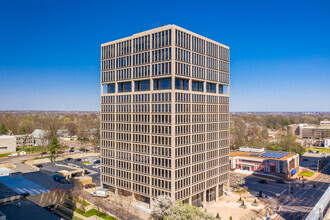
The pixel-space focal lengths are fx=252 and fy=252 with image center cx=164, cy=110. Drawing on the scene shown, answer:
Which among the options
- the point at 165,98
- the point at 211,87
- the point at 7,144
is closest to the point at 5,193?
the point at 165,98

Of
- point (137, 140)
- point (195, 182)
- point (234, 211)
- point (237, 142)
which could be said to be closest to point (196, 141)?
point (195, 182)

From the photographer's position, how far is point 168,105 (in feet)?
210

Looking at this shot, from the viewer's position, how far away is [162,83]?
67.1 m

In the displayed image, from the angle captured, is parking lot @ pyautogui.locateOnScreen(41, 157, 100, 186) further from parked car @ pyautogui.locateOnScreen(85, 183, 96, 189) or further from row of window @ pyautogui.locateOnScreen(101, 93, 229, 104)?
row of window @ pyautogui.locateOnScreen(101, 93, 229, 104)

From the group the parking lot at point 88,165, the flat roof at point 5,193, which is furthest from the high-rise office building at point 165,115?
the flat roof at point 5,193

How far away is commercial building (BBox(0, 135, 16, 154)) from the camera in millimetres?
155875

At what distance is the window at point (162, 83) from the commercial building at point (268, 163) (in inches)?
2663

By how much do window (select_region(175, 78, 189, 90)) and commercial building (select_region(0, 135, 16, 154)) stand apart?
13714 centimetres

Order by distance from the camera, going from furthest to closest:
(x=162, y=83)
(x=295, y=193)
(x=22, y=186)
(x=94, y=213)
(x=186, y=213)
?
(x=295, y=193)
(x=22, y=186)
(x=94, y=213)
(x=162, y=83)
(x=186, y=213)

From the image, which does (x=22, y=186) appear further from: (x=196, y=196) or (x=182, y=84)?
(x=182, y=84)

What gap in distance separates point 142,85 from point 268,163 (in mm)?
72520

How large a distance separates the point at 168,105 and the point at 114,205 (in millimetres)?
33392

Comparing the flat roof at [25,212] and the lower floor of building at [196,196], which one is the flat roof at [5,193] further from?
the lower floor of building at [196,196]

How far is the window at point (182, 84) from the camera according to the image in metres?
65.8
